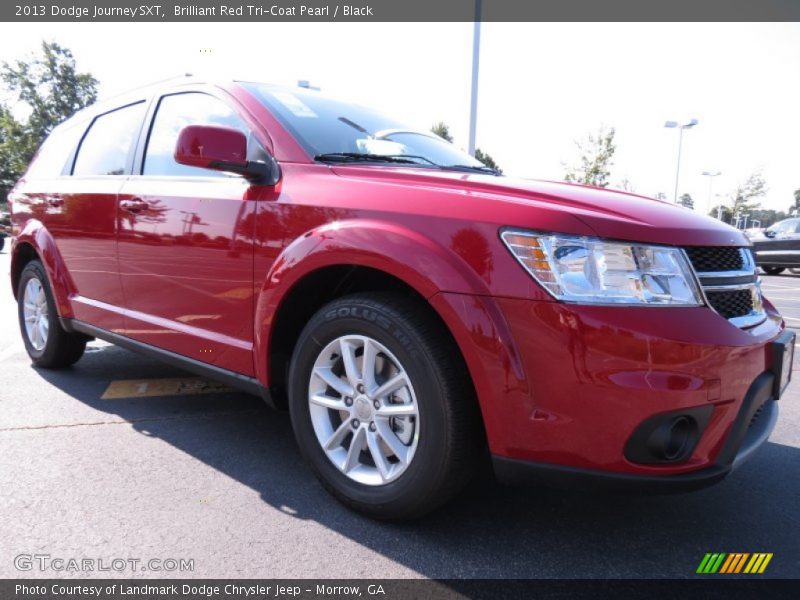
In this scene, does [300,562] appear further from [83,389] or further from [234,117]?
[83,389]

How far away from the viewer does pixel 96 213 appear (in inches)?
134

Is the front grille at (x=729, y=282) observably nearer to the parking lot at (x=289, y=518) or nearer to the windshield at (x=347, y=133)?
the parking lot at (x=289, y=518)

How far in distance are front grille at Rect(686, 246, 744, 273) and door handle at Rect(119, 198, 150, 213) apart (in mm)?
2519

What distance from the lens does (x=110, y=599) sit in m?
1.76

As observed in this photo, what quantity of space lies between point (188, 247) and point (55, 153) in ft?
7.84

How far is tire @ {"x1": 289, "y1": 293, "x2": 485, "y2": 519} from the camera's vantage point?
6.33 feet

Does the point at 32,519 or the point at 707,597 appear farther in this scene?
the point at 32,519

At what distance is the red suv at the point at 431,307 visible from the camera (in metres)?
1.73

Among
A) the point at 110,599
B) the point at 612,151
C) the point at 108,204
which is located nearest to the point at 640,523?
the point at 110,599

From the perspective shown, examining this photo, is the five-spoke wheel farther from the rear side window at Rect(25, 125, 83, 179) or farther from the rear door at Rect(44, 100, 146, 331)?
the rear side window at Rect(25, 125, 83, 179)

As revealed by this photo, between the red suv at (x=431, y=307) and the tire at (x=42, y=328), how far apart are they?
4.18 feet

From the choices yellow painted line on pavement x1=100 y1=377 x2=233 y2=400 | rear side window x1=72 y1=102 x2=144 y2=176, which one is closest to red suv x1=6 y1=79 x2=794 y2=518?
rear side window x1=72 y1=102 x2=144 y2=176

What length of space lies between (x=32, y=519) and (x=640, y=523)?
89.8 inches

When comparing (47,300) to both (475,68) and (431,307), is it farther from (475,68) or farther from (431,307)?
(475,68)
